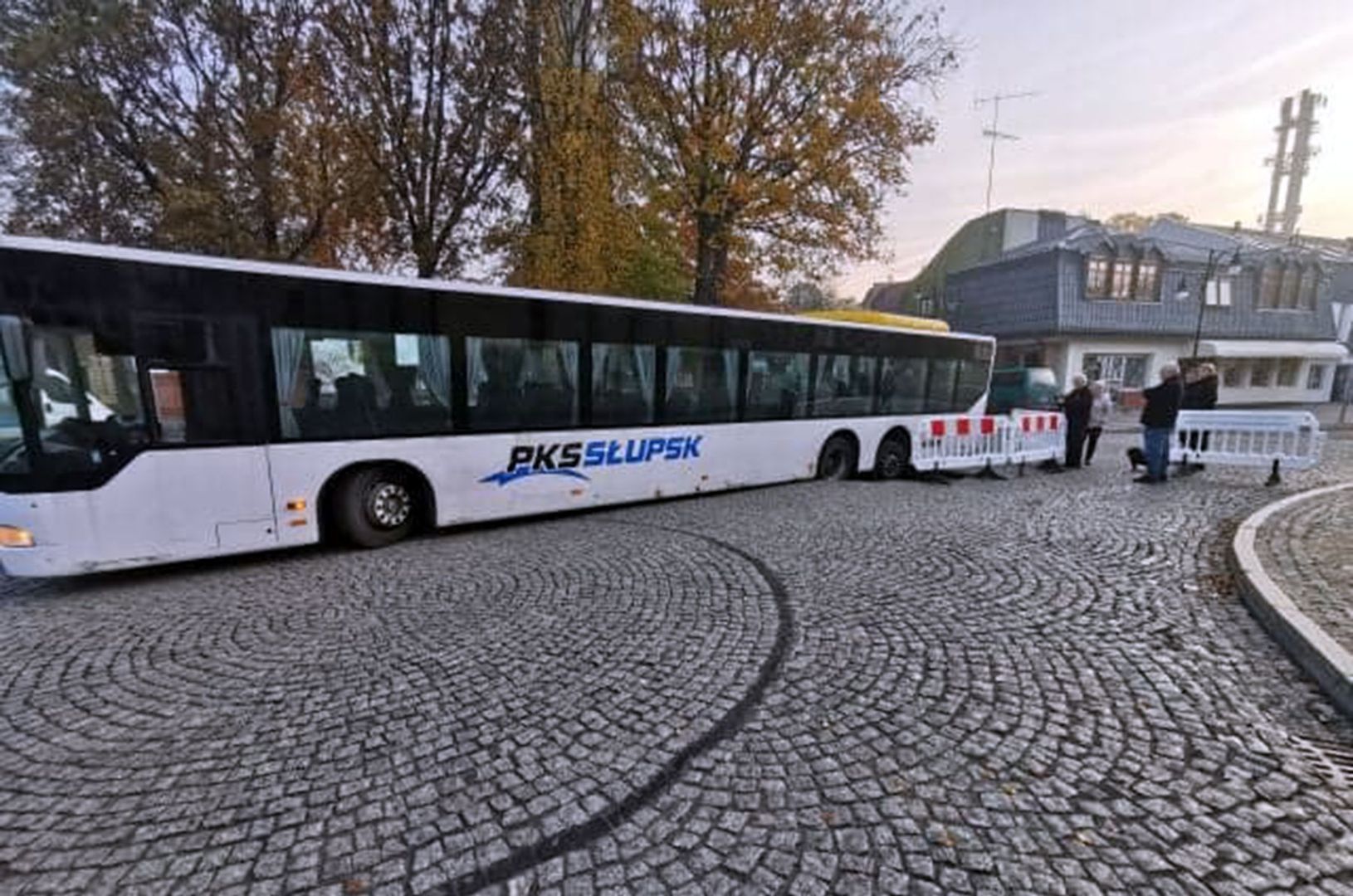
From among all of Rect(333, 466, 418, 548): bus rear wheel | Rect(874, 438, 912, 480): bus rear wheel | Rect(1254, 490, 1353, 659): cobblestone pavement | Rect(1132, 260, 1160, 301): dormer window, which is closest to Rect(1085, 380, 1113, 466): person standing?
Rect(874, 438, 912, 480): bus rear wheel

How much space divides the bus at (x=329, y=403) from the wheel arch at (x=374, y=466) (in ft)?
0.07

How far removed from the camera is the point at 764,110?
1309 cm

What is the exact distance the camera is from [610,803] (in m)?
2.43

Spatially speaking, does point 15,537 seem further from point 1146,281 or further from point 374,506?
point 1146,281

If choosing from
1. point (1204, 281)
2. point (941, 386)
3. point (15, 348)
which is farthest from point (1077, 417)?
point (1204, 281)

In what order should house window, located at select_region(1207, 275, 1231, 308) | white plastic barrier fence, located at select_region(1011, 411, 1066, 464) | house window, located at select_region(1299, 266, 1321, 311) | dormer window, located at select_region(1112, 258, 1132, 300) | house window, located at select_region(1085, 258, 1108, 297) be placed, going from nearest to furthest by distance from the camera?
white plastic barrier fence, located at select_region(1011, 411, 1066, 464) → house window, located at select_region(1085, 258, 1108, 297) → dormer window, located at select_region(1112, 258, 1132, 300) → house window, located at select_region(1207, 275, 1231, 308) → house window, located at select_region(1299, 266, 1321, 311)

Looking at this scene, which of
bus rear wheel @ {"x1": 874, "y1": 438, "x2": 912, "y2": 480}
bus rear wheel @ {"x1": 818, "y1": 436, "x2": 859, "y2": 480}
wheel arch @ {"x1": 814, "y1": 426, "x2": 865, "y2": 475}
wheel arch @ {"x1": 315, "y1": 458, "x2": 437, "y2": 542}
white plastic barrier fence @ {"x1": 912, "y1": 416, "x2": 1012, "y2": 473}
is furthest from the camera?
bus rear wheel @ {"x1": 874, "y1": 438, "x2": 912, "y2": 480}

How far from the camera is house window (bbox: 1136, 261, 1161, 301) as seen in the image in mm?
23219

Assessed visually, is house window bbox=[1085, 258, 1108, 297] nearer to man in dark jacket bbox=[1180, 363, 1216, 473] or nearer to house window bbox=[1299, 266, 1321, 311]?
house window bbox=[1299, 266, 1321, 311]

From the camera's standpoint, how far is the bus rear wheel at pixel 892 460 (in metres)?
10.6

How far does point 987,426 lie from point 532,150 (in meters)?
10.4

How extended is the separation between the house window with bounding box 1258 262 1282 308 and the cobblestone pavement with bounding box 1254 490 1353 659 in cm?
2553

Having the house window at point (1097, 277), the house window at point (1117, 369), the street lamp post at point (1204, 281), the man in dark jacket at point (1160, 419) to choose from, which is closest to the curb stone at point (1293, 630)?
the man in dark jacket at point (1160, 419)

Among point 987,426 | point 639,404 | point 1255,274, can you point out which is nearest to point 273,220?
point 639,404
